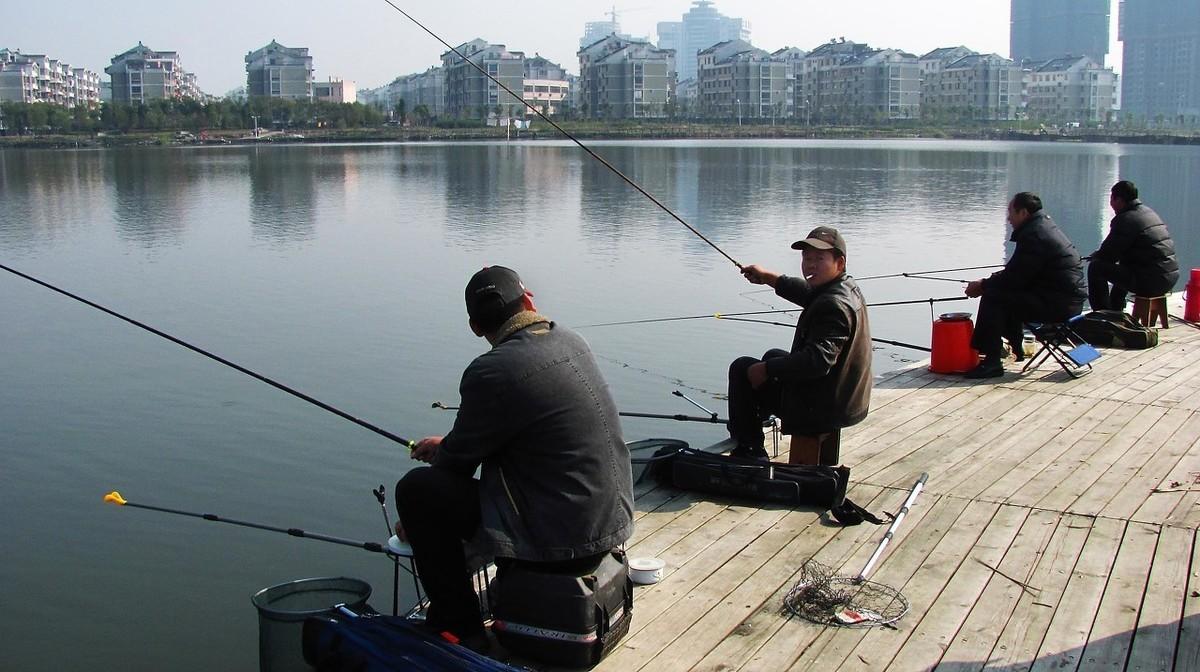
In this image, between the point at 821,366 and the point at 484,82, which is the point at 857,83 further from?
the point at 821,366

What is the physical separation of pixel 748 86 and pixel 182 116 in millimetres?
80901

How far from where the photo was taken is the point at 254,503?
791cm

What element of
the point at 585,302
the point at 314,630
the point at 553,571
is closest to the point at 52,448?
the point at 314,630

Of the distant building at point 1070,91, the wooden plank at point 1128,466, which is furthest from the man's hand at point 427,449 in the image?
the distant building at point 1070,91

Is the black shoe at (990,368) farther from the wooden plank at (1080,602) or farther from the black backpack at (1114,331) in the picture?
the wooden plank at (1080,602)

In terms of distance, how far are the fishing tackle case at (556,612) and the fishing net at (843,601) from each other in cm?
81

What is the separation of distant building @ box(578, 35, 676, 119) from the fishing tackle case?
550ft

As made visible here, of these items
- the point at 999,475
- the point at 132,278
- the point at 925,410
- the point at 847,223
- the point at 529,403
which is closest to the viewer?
the point at 529,403

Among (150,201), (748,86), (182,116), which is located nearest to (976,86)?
(748,86)

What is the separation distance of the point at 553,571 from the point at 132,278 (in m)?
17.0

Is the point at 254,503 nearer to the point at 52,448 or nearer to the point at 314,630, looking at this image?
the point at 52,448

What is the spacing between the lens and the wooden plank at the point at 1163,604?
12.9ft

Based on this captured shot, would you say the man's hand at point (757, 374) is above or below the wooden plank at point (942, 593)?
above

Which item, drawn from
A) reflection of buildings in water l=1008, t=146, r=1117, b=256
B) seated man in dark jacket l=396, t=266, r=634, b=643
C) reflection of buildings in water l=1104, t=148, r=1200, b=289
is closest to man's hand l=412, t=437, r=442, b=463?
seated man in dark jacket l=396, t=266, r=634, b=643
